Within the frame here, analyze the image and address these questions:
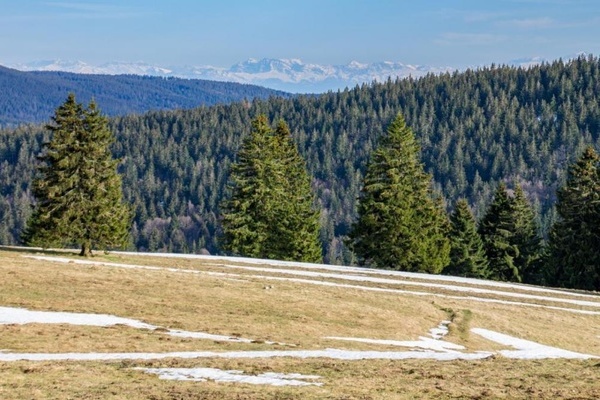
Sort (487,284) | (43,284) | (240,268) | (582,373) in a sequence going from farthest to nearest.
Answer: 1. (487,284)
2. (240,268)
3. (43,284)
4. (582,373)

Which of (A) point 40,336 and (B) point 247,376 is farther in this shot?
(A) point 40,336

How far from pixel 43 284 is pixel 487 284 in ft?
101

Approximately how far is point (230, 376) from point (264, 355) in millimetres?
3514

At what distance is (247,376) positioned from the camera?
1636 cm

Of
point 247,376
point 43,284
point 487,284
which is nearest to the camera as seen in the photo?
point 247,376

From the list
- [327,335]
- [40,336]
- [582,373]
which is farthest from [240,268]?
[582,373]

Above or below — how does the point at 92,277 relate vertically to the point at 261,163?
below

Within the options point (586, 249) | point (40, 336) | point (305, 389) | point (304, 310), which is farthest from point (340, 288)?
point (586, 249)

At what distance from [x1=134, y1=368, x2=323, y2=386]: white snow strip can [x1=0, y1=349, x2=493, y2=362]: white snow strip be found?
2.00 m

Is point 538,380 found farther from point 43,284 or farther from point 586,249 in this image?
point 586,249

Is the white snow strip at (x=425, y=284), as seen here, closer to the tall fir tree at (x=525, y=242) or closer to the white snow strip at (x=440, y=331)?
the white snow strip at (x=440, y=331)

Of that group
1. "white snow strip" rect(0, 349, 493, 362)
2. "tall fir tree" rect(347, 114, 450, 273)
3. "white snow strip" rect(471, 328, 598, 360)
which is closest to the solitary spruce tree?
"tall fir tree" rect(347, 114, 450, 273)

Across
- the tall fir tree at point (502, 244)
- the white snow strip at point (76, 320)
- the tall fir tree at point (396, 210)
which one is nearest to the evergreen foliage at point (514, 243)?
the tall fir tree at point (502, 244)

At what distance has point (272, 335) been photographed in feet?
78.0
